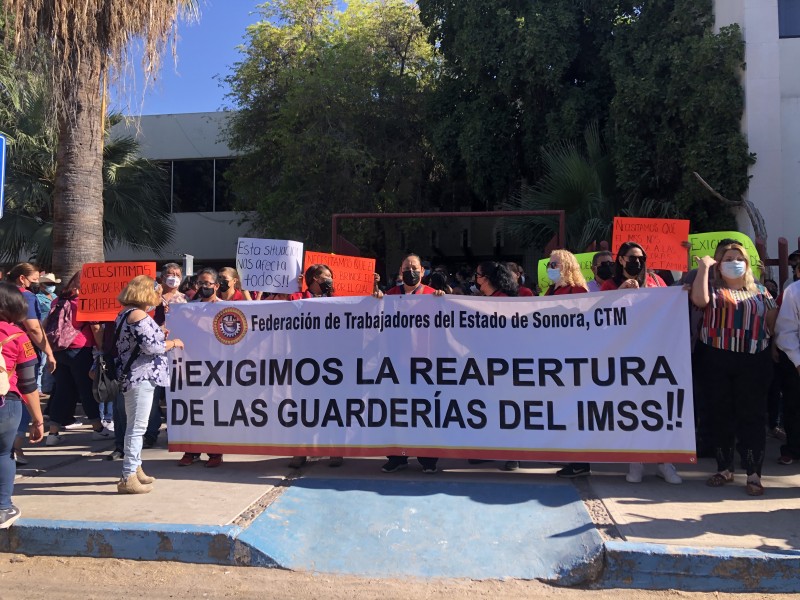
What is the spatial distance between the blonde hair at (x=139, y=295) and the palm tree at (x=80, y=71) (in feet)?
13.0

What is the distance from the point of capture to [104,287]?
675cm

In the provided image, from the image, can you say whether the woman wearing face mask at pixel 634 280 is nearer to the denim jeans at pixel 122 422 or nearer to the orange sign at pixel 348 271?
the orange sign at pixel 348 271

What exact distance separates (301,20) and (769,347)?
19.1m

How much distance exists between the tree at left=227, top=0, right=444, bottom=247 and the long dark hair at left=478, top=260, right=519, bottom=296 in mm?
12373

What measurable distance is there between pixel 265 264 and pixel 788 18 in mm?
11642

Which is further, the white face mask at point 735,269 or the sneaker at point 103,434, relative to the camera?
the sneaker at point 103,434

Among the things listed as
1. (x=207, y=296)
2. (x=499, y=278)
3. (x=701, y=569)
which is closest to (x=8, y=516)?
(x=207, y=296)

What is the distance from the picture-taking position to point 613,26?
16.0m

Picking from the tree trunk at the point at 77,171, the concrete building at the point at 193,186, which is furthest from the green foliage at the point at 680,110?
the concrete building at the point at 193,186

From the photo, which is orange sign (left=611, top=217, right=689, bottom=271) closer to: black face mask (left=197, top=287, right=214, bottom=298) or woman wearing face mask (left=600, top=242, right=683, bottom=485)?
woman wearing face mask (left=600, top=242, right=683, bottom=485)

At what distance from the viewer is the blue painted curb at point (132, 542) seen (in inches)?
173

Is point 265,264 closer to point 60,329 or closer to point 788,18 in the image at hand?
point 60,329

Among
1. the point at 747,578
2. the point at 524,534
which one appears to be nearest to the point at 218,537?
the point at 524,534

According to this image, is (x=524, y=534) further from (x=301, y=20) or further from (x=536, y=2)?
(x=301, y=20)
